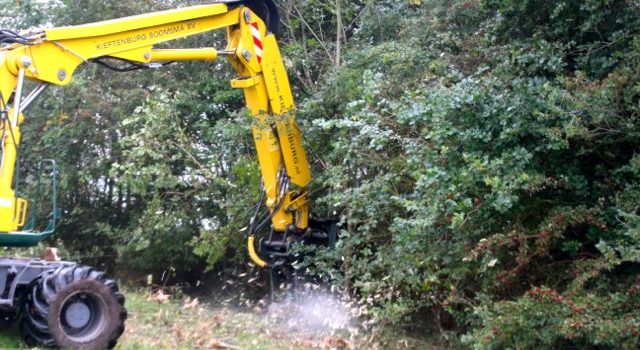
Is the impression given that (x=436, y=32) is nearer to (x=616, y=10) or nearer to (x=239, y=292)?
(x=616, y=10)

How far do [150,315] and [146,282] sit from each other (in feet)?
11.8

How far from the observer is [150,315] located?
393 inches

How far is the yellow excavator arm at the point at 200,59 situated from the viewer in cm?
712

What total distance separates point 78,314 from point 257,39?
3.84 m

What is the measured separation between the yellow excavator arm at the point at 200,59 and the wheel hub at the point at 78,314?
3.17 feet

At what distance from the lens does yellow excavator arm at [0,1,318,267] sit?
7.12m

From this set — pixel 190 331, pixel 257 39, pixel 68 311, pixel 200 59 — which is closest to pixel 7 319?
pixel 68 311

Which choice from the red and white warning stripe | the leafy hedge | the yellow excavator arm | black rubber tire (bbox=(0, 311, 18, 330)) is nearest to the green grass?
black rubber tire (bbox=(0, 311, 18, 330))

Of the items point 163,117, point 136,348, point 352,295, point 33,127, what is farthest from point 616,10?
point 33,127

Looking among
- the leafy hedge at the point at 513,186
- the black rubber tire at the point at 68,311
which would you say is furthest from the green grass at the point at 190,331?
the leafy hedge at the point at 513,186

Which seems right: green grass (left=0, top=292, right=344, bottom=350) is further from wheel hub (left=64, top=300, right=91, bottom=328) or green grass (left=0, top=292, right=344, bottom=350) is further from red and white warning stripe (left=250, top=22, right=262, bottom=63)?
red and white warning stripe (left=250, top=22, right=262, bottom=63)

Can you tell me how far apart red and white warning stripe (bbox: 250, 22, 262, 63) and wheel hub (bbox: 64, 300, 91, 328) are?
3581 millimetres

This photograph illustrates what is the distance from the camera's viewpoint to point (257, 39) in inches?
373

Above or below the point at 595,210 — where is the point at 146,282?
below
